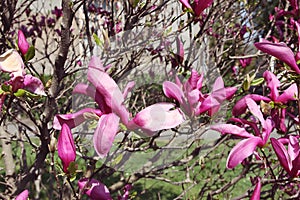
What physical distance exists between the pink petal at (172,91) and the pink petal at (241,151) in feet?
0.71

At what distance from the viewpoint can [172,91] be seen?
83cm

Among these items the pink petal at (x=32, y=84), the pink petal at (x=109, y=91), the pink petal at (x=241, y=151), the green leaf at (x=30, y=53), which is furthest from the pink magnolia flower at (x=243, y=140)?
the green leaf at (x=30, y=53)

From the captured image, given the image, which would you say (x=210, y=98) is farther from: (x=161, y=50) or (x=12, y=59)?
(x=12, y=59)

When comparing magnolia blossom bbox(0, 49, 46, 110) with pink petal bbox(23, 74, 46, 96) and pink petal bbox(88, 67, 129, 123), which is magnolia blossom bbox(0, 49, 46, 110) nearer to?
pink petal bbox(23, 74, 46, 96)

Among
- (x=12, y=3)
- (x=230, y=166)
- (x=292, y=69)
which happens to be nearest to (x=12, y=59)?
(x=230, y=166)

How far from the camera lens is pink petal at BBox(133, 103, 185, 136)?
2.42 ft

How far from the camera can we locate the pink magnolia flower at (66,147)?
0.89 metres

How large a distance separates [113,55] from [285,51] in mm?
528

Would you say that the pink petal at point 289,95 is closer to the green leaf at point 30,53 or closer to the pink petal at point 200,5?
the pink petal at point 200,5

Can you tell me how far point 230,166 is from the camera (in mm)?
937

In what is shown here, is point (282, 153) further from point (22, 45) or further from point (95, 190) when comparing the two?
point (22, 45)

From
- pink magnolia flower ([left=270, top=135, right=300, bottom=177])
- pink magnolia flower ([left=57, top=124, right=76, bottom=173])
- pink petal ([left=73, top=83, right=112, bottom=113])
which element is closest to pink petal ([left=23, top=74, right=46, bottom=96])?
pink magnolia flower ([left=57, top=124, right=76, bottom=173])

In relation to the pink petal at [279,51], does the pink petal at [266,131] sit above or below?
below

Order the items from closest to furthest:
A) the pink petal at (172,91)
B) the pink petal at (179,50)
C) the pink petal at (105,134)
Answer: the pink petal at (105,134)
the pink petal at (172,91)
the pink petal at (179,50)
